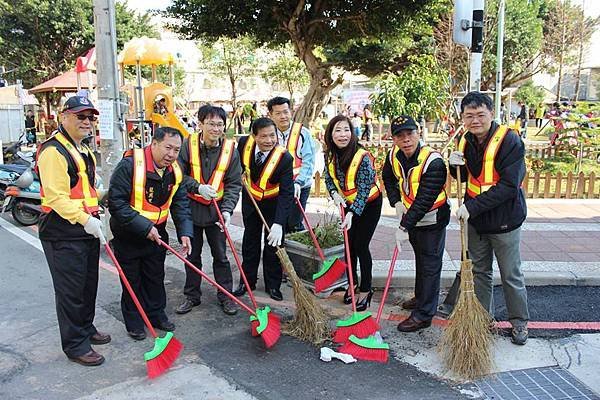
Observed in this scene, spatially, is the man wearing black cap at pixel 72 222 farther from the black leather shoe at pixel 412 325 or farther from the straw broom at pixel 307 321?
the black leather shoe at pixel 412 325

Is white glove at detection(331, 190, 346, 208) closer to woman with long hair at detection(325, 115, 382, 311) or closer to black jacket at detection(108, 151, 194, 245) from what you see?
woman with long hair at detection(325, 115, 382, 311)

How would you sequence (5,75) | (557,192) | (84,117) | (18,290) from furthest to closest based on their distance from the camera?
(5,75), (557,192), (18,290), (84,117)

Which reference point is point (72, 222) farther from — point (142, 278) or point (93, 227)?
point (142, 278)

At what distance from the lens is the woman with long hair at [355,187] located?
4.34 metres

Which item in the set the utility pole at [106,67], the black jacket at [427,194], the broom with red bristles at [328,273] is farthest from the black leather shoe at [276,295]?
the utility pole at [106,67]

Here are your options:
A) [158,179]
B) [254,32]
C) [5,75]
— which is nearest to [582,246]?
[158,179]

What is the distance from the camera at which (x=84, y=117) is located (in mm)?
3514

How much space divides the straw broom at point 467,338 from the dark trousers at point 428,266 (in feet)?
1.37

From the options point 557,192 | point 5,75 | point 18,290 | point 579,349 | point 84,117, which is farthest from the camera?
point 5,75

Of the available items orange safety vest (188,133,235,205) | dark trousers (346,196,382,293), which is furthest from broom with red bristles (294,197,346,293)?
orange safety vest (188,133,235,205)

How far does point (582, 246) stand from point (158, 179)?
4823mm

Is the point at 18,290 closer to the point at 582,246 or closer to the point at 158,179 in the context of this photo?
the point at 158,179

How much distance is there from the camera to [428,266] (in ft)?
13.3

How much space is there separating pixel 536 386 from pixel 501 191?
49.2 inches
